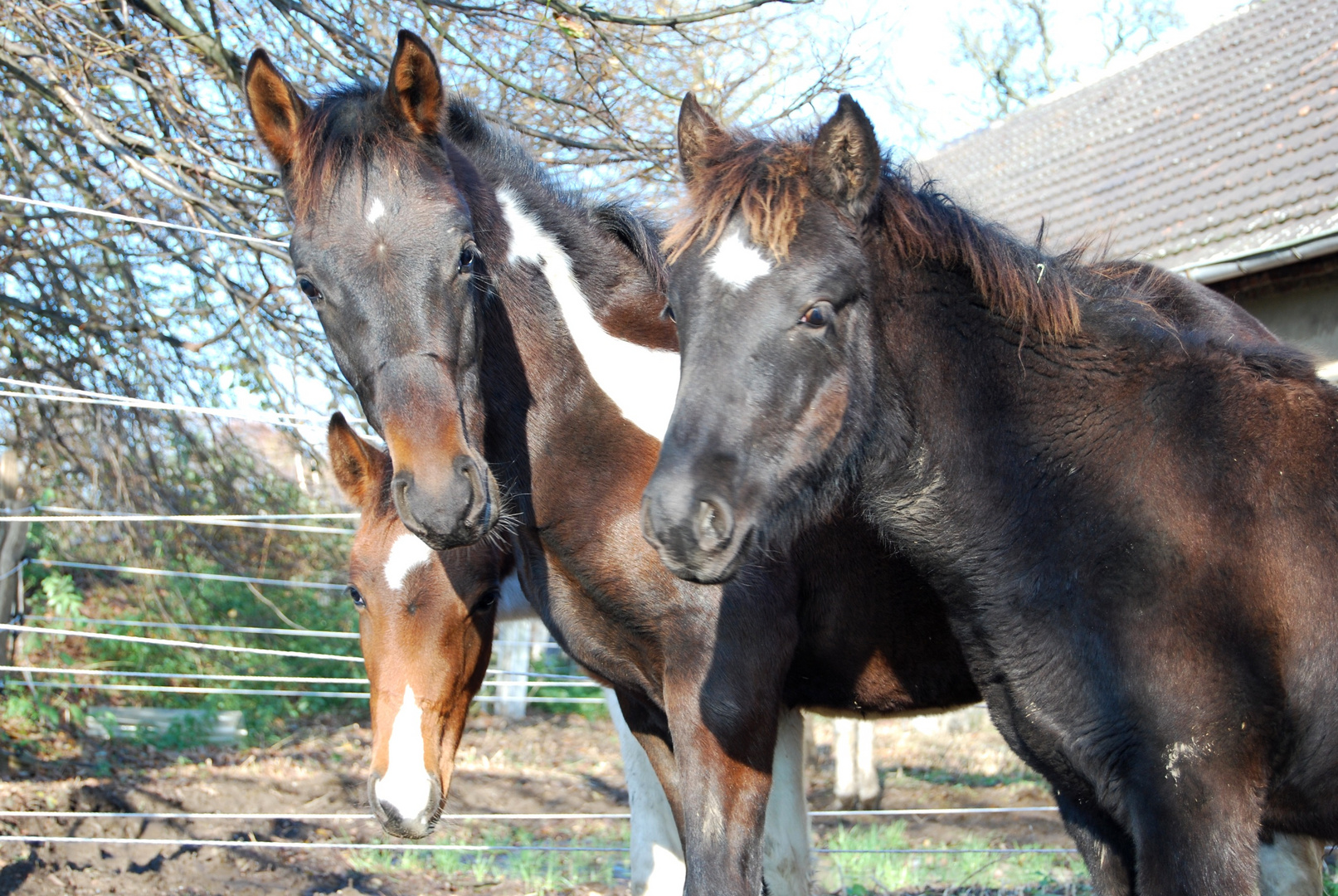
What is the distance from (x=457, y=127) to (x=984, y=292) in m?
1.85

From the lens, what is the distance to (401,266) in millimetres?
2793

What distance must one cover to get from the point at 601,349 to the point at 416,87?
3.15ft

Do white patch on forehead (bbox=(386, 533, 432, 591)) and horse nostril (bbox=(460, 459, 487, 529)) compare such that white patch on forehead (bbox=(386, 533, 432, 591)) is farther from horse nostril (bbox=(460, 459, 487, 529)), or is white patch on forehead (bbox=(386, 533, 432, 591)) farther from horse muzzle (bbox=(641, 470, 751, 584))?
horse muzzle (bbox=(641, 470, 751, 584))

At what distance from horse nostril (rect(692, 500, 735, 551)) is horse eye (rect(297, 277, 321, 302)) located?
134 cm

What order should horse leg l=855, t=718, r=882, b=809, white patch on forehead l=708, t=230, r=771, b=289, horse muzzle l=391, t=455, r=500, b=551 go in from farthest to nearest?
1. horse leg l=855, t=718, r=882, b=809
2. horse muzzle l=391, t=455, r=500, b=551
3. white patch on forehead l=708, t=230, r=771, b=289

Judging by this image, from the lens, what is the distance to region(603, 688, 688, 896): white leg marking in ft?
12.9

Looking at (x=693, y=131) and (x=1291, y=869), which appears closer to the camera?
(x=693, y=131)

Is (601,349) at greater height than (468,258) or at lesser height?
lesser

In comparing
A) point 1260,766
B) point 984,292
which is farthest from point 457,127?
point 1260,766

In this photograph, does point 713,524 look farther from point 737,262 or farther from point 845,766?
point 845,766

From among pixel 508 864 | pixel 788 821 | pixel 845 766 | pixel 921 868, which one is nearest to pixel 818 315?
pixel 788 821

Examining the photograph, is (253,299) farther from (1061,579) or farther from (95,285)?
(1061,579)

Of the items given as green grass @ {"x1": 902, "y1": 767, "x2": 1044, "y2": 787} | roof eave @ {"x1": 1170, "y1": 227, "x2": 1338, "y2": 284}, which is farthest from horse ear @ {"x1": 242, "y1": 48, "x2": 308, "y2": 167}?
green grass @ {"x1": 902, "y1": 767, "x2": 1044, "y2": 787}

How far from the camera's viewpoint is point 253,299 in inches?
220
